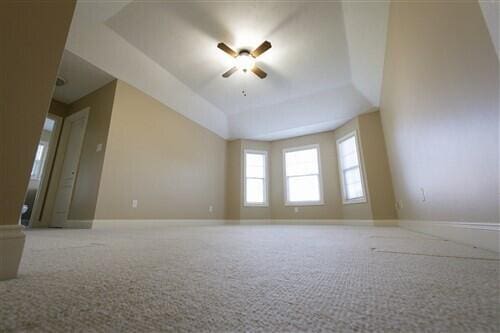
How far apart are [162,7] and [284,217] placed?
4579 millimetres

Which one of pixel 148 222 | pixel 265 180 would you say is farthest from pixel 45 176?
pixel 265 180

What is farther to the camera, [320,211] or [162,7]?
[320,211]

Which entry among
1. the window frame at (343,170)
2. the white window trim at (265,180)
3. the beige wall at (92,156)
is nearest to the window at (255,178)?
the white window trim at (265,180)

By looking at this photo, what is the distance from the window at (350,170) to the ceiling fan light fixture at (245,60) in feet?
8.71

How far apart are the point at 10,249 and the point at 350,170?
4.84m

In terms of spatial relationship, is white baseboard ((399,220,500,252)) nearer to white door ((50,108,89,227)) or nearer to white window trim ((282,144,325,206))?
white window trim ((282,144,325,206))

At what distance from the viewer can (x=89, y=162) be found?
3131mm

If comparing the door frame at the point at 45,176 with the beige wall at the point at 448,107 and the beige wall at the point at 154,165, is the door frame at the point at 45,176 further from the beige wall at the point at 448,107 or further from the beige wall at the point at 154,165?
the beige wall at the point at 448,107

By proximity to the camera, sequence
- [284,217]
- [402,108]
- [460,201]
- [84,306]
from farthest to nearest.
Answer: [284,217]
[402,108]
[460,201]
[84,306]

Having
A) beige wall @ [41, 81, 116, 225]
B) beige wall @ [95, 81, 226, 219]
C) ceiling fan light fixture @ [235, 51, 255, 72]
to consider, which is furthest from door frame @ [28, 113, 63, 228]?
ceiling fan light fixture @ [235, 51, 255, 72]

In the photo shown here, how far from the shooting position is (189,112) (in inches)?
172

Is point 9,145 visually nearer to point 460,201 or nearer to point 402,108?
point 460,201

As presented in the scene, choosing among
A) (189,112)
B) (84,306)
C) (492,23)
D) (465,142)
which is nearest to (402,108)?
(465,142)

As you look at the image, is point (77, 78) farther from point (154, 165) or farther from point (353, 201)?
point (353, 201)
